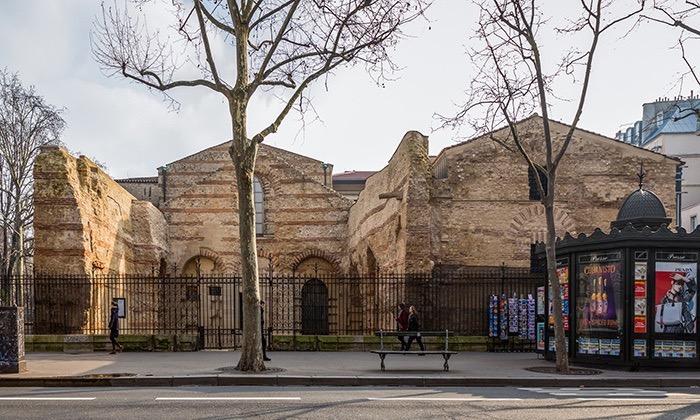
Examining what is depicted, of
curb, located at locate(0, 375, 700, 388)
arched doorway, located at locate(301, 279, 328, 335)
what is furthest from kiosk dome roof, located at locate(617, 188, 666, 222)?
arched doorway, located at locate(301, 279, 328, 335)

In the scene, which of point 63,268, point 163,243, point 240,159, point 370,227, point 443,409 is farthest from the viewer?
point 163,243

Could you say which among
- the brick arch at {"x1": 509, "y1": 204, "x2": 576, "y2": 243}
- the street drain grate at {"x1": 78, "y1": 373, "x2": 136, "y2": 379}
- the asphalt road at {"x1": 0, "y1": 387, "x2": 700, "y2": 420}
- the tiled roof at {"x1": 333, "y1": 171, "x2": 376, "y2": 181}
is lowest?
the street drain grate at {"x1": 78, "y1": 373, "x2": 136, "y2": 379}

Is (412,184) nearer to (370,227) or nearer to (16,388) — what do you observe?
(370,227)

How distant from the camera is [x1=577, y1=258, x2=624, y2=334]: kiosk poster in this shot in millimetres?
15281

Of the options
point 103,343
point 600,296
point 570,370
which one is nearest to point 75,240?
point 103,343

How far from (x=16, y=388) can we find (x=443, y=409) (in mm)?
7440

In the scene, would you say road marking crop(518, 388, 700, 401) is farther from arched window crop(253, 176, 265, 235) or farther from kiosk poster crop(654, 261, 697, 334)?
arched window crop(253, 176, 265, 235)

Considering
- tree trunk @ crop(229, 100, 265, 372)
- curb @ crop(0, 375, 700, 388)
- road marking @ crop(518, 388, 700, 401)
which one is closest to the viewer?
road marking @ crop(518, 388, 700, 401)

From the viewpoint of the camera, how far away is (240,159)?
573 inches

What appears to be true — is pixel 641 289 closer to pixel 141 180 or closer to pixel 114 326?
pixel 114 326

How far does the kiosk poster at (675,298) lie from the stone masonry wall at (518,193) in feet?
34.4

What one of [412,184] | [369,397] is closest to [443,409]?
[369,397]

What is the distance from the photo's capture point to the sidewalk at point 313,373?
13094mm

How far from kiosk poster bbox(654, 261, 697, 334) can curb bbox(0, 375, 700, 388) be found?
151cm
